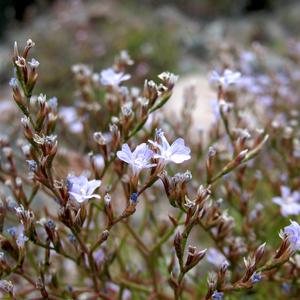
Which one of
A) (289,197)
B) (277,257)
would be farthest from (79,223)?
(289,197)

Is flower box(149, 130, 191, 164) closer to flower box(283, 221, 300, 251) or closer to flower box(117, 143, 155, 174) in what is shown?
flower box(117, 143, 155, 174)

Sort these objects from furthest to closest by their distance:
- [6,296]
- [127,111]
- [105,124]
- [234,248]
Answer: [105,124], [234,248], [127,111], [6,296]

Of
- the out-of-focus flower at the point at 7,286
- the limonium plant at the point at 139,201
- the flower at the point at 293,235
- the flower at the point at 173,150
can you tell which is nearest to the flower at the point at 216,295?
the limonium plant at the point at 139,201

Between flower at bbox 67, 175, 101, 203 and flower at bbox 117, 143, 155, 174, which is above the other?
flower at bbox 117, 143, 155, 174

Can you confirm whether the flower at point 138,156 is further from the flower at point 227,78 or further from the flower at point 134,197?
the flower at point 227,78

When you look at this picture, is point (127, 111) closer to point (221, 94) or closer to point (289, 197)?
point (221, 94)

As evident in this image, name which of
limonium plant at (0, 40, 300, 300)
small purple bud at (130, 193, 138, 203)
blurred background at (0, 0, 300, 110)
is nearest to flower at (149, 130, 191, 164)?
limonium plant at (0, 40, 300, 300)
